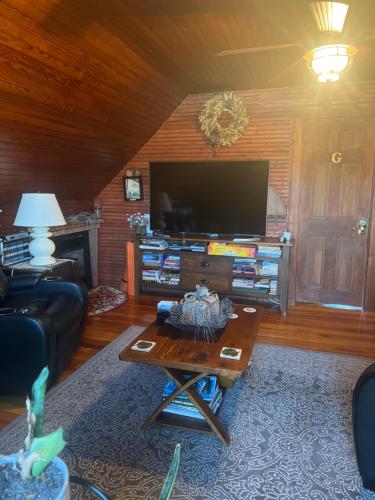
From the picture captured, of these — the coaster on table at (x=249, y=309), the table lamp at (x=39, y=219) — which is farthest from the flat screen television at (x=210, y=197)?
the coaster on table at (x=249, y=309)

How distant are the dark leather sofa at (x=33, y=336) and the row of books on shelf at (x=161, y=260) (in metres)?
1.60

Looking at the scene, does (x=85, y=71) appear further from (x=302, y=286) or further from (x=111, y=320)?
(x=302, y=286)

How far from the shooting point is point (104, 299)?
4.43 meters

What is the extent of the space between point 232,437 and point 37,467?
1.43 metres

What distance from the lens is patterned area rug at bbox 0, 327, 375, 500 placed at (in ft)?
5.67

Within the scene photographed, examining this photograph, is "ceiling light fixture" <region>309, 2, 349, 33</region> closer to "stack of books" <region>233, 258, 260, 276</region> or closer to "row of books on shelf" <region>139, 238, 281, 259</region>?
"row of books on shelf" <region>139, 238, 281, 259</region>

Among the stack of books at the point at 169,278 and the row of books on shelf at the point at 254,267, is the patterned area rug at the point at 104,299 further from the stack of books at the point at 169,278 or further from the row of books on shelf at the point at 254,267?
the row of books on shelf at the point at 254,267

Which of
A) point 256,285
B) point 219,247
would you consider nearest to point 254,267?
point 256,285

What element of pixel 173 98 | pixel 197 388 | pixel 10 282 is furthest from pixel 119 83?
pixel 197 388

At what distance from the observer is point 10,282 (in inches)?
121

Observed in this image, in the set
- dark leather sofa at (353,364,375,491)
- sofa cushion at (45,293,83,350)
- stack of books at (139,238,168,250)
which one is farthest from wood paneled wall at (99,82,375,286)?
dark leather sofa at (353,364,375,491)

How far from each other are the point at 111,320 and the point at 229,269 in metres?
1.41

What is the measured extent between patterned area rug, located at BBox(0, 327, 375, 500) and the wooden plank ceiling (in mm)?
1949

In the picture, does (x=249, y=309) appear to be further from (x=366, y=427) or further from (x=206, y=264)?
(x=206, y=264)
